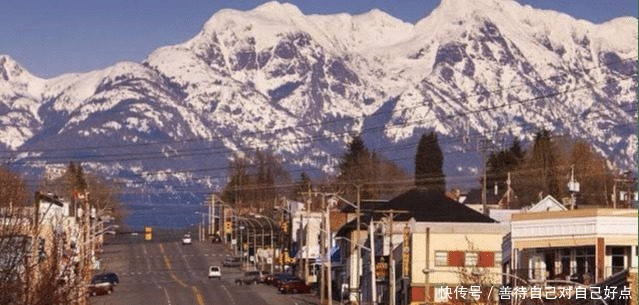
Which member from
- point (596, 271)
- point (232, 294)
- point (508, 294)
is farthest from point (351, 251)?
point (508, 294)

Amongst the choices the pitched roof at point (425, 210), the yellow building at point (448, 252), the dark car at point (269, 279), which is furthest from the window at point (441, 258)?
the dark car at point (269, 279)

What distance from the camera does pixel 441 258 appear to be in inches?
5600

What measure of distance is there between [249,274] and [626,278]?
106 meters

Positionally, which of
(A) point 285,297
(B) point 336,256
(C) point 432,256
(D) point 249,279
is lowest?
(A) point 285,297

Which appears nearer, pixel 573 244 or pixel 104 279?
pixel 573 244

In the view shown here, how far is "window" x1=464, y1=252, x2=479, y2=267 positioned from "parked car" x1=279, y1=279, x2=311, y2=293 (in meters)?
31.5

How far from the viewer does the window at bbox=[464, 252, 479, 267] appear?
140 metres

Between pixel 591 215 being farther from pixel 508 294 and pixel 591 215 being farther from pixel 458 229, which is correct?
pixel 458 229

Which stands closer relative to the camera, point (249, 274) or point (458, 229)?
point (458, 229)

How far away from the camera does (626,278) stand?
93.2 meters

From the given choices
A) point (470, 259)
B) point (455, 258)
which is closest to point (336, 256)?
point (455, 258)

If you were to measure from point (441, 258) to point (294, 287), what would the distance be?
30.9m

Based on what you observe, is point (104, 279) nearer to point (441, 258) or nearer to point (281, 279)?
point (281, 279)

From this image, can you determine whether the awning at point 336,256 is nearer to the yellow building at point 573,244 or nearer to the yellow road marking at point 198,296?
the yellow road marking at point 198,296
